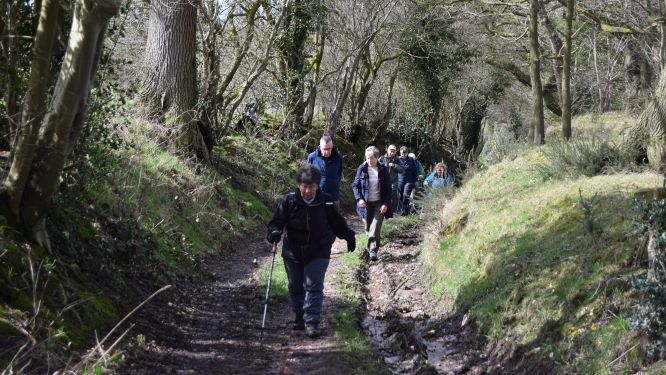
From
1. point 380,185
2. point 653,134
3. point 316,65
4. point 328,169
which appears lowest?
point 380,185

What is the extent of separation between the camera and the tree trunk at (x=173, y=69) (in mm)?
16500

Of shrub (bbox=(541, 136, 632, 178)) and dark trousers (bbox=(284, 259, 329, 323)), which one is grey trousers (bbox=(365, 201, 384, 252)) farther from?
dark trousers (bbox=(284, 259, 329, 323))

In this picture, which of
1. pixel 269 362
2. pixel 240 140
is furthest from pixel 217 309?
pixel 240 140

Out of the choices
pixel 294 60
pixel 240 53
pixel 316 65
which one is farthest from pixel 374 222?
pixel 316 65

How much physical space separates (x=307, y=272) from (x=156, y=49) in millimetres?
9978

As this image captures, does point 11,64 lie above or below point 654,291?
above

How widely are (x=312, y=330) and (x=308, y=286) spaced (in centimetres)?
49

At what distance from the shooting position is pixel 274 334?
8.40m

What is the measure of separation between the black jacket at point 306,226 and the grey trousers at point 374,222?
15.8 feet

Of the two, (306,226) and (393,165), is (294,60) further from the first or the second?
(306,226)

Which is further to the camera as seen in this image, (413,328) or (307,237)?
(413,328)

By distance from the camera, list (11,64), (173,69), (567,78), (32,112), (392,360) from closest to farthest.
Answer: (32,112) → (11,64) → (392,360) → (567,78) → (173,69)

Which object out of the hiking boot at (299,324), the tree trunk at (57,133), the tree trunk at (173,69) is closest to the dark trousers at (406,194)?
the tree trunk at (173,69)

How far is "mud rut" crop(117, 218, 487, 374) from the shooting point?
6.99 metres
